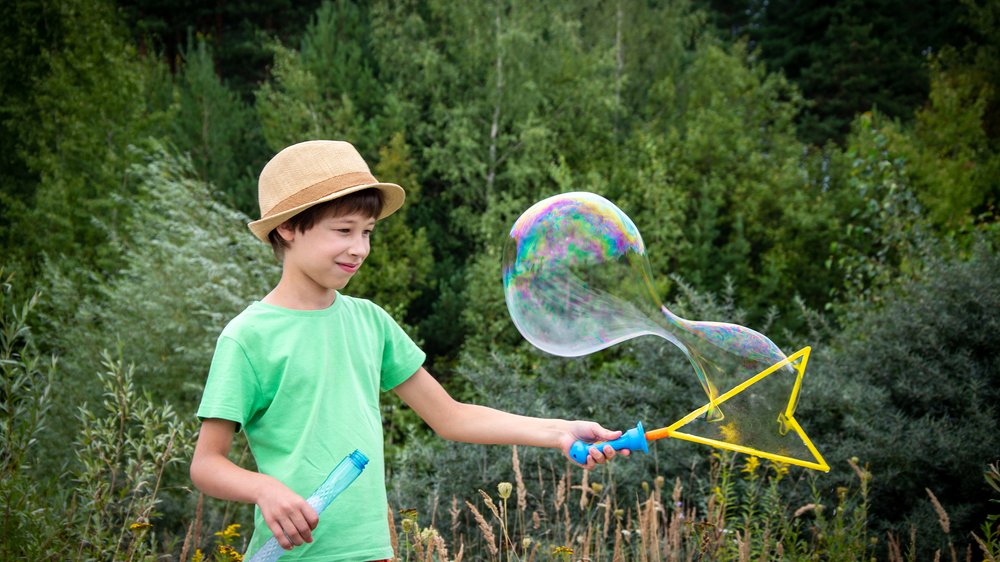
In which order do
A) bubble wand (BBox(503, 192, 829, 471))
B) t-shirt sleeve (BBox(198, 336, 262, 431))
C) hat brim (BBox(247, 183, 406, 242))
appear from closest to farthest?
1. t-shirt sleeve (BBox(198, 336, 262, 431))
2. hat brim (BBox(247, 183, 406, 242))
3. bubble wand (BBox(503, 192, 829, 471))

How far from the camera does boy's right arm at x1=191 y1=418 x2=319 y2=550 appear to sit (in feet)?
5.16

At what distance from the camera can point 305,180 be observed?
6.38 ft

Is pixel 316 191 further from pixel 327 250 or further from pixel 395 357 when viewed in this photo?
pixel 395 357

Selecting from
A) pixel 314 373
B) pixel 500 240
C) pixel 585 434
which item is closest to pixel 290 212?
pixel 314 373

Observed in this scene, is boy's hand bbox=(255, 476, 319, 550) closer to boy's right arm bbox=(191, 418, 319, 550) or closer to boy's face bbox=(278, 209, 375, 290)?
boy's right arm bbox=(191, 418, 319, 550)

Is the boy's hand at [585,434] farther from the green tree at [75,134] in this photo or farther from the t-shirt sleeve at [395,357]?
the green tree at [75,134]

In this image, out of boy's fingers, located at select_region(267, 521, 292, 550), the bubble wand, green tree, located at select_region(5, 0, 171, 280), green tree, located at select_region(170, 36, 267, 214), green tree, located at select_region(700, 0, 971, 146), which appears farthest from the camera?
green tree, located at select_region(700, 0, 971, 146)

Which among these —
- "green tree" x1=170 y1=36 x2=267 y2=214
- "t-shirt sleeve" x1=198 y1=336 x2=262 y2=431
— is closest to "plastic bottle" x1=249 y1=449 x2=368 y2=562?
"t-shirt sleeve" x1=198 y1=336 x2=262 y2=431

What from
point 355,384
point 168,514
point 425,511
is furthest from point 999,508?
point 168,514

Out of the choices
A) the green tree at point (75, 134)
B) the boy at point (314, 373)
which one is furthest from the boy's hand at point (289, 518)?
the green tree at point (75, 134)

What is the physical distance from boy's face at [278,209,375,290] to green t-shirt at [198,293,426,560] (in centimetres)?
8

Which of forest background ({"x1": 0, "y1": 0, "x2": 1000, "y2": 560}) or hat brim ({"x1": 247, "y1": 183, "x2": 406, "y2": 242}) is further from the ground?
hat brim ({"x1": 247, "y1": 183, "x2": 406, "y2": 242})

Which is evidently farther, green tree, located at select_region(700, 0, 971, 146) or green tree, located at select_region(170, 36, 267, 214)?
green tree, located at select_region(700, 0, 971, 146)

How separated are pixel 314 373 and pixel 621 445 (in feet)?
2.01
